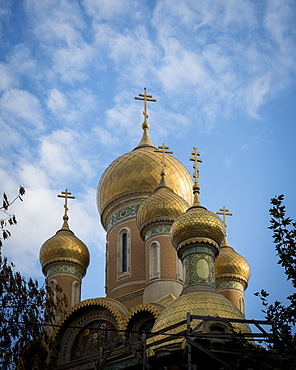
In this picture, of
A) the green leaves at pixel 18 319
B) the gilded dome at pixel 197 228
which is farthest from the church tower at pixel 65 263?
the green leaves at pixel 18 319

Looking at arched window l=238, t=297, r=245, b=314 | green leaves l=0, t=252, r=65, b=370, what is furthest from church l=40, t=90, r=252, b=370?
green leaves l=0, t=252, r=65, b=370

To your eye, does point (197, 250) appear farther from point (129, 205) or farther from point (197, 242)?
point (129, 205)

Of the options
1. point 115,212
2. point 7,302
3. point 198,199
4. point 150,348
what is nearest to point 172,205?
point 198,199

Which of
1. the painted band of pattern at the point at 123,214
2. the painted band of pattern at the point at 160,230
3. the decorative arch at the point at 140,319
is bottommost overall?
the decorative arch at the point at 140,319

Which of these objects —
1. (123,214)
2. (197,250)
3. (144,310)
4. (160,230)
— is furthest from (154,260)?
(123,214)

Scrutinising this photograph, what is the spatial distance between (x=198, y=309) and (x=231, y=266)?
6.06 m

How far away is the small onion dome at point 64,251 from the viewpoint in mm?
21422

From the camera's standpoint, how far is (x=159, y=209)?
768 inches

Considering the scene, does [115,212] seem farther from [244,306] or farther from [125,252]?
[244,306]

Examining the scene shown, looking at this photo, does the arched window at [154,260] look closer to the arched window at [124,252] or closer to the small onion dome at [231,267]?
the arched window at [124,252]

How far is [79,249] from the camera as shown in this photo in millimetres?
21719

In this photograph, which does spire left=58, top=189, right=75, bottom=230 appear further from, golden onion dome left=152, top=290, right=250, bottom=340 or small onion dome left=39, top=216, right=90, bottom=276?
golden onion dome left=152, top=290, right=250, bottom=340

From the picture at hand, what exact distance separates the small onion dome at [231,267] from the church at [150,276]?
0.03m

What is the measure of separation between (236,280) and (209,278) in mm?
4737
